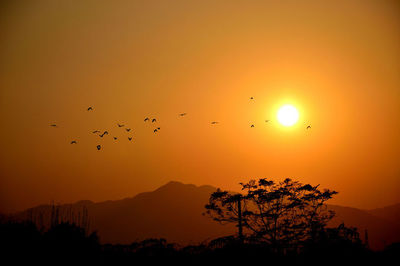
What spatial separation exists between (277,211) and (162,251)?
15287 millimetres

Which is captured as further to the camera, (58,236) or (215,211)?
(215,211)

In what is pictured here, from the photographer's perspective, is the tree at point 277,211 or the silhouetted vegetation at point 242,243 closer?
the silhouetted vegetation at point 242,243

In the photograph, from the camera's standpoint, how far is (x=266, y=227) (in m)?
41.4

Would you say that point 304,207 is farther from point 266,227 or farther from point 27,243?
point 27,243

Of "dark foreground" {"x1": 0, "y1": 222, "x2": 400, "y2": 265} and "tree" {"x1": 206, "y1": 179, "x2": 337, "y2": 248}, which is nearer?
"dark foreground" {"x1": 0, "y1": 222, "x2": 400, "y2": 265}

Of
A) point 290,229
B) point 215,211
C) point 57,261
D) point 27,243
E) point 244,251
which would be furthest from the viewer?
point 215,211

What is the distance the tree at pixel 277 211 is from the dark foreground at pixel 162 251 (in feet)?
18.9

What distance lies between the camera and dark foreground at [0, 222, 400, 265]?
24672 mm

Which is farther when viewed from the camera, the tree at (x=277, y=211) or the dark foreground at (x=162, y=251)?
the tree at (x=277, y=211)

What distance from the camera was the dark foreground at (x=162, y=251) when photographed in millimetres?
24672

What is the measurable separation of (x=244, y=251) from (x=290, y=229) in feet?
52.0

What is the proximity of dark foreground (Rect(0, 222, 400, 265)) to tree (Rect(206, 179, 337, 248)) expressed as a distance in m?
5.76

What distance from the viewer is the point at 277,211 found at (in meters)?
41.7

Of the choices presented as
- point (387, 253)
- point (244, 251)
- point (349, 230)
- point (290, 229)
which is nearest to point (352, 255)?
point (387, 253)
